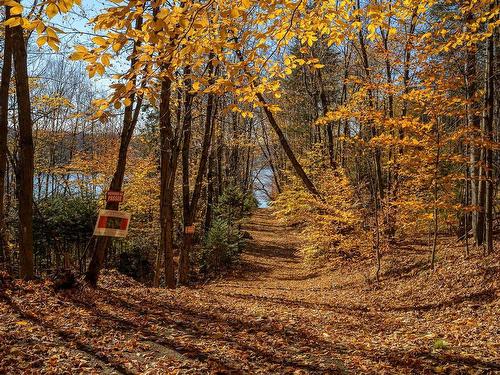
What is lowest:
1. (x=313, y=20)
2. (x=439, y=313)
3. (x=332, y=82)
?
(x=439, y=313)

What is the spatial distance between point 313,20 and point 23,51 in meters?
5.66

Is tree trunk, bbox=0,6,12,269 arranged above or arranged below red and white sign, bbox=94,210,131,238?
above

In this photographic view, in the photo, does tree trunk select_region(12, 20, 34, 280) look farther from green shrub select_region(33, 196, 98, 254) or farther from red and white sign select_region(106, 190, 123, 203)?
green shrub select_region(33, 196, 98, 254)

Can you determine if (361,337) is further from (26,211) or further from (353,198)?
(353,198)

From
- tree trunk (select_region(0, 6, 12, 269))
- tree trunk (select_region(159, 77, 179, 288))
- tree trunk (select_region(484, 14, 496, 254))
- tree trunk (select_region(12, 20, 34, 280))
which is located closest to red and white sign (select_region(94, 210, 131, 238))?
tree trunk (select_region(12, 20, 34, 280))

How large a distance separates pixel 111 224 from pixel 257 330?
3.20 meters

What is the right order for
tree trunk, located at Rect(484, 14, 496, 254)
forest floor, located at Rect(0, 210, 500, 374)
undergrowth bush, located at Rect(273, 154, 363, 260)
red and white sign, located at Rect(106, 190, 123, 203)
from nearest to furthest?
forest floor, located at Rect(0, 210, 500, 374) < red and white sign, located at Rect(106, 190, 123, 203) < tree trunk, located at Rect(484, 14, 496, 254) < undergrowth bush, located at Rect(273, 154, 363, 260)

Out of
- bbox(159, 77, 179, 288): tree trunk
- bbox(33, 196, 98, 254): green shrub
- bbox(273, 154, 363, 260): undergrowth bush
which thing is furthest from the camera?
bbox(33, 196, 98, 254): green shrub

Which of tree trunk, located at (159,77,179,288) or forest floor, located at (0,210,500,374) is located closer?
forest floor, located at (0,210,500,374)

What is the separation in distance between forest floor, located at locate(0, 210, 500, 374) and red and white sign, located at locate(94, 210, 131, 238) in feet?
3.67

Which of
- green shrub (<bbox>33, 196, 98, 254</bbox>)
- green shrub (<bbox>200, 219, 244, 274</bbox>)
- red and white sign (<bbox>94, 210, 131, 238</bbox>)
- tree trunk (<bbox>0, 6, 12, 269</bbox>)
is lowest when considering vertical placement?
green shrub (<bbox>200, 219, 244, 274</bbox>)

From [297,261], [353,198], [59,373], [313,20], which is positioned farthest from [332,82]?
[59,373]

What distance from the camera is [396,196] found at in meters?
13.5

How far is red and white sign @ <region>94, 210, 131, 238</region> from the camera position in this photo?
7.45m
